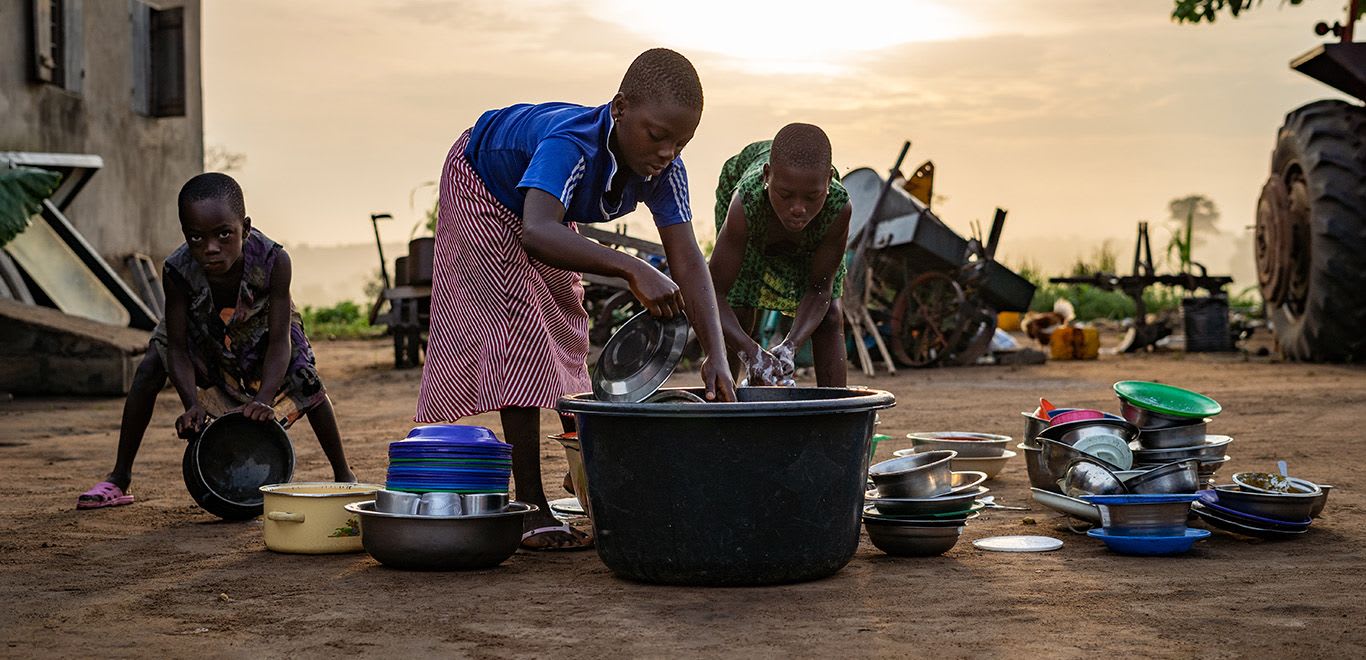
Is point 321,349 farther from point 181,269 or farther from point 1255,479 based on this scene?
point 1255,479

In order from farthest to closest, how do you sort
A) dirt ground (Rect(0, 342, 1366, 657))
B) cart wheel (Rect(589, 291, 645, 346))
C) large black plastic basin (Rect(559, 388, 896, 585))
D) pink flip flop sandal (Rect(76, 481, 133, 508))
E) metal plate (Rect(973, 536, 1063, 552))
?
cart wheel (Rect(589, 291, 645, 346)), pink flip flop sandal (Rect(76, 481, 133, 508)), metal plate (Rect(973, 536, 1063, 552)), large black plastic basin (Rect(559, 388, 896, 585)), dirt ground (Rect(0, 342, 1366, 657))

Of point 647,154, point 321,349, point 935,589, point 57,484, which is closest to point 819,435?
point 935,589

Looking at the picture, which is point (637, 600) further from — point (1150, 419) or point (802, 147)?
point (1150, 419)

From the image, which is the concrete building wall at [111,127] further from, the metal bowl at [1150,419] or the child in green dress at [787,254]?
the metal bowl at [1150,419]

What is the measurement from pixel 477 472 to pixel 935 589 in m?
1.23

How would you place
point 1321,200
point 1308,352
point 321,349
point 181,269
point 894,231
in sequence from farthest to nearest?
1. point 321,349
2. point 894,231
3. point 1308,352
4. point 1321,200
5. point 181,269

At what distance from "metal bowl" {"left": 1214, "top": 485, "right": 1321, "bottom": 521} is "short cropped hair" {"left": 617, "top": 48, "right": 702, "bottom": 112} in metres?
1.92

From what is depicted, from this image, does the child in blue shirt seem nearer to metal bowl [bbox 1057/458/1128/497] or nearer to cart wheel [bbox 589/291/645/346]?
metal bowl [bbox 1057/458/1128/497]

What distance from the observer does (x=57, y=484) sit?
500cm

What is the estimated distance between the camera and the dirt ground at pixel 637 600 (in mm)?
2604

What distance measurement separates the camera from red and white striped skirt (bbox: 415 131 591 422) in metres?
3.70

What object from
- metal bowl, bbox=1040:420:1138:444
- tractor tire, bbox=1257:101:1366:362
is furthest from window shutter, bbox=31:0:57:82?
tractor tire, bbox=1257:101:1366:362

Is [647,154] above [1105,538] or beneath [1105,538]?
above

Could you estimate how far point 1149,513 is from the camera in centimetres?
356
